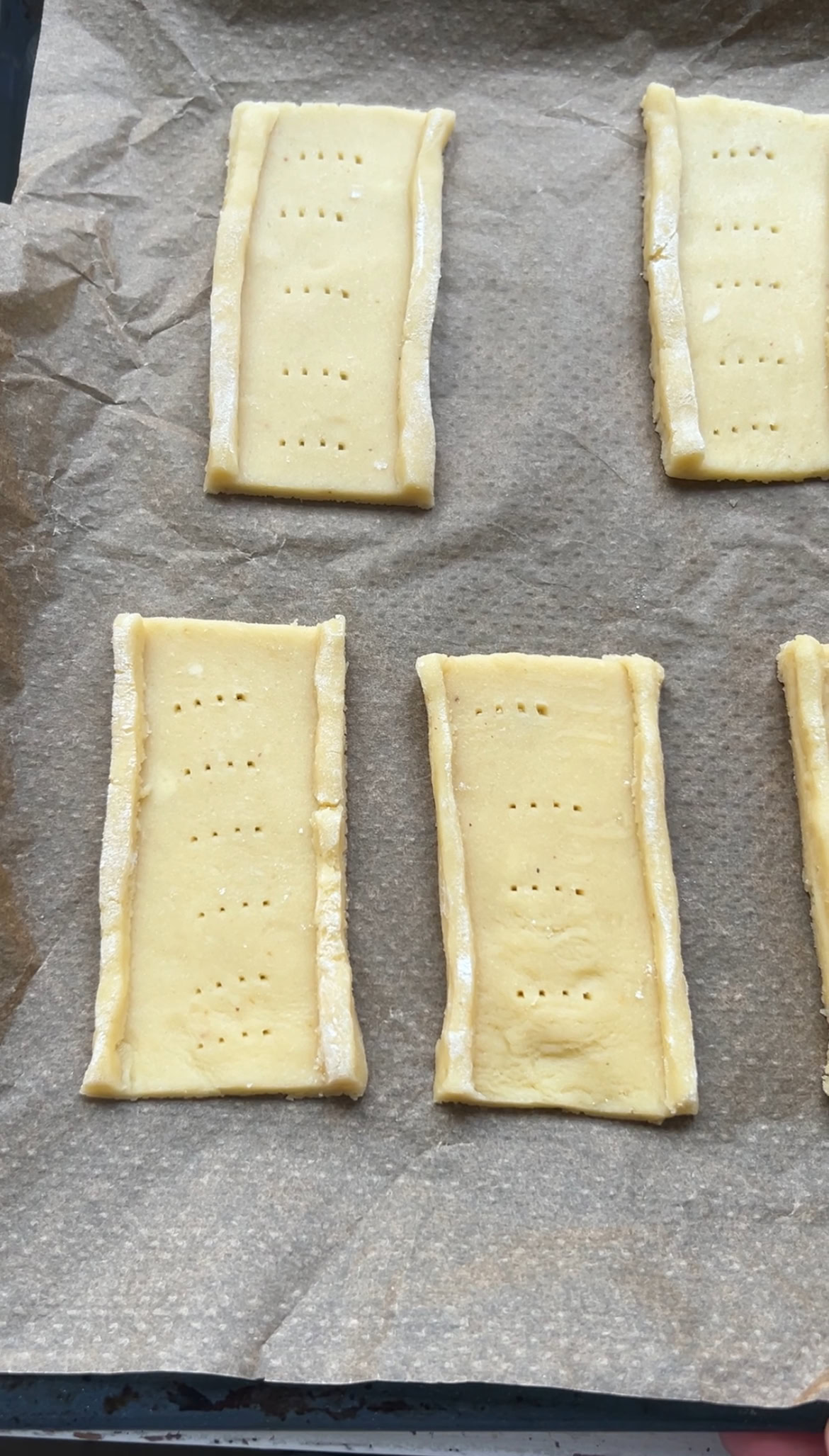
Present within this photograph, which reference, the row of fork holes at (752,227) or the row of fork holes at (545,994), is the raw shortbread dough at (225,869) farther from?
the row of fork holes at (752,227)

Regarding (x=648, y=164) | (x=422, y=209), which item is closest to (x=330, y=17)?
(x=422, y=209)

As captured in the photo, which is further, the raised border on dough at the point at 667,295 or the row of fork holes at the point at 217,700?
the raised border on dough at the point at 667,295

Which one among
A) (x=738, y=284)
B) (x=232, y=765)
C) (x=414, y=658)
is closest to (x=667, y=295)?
(x=738, y=284)

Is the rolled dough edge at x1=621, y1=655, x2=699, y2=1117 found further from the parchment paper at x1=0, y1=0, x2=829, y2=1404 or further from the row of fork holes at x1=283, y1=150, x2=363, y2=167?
the row of fork holes at x1=283, y1=150, x2=363, y2=167

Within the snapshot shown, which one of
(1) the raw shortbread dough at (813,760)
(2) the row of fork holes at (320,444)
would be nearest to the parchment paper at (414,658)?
(1) the raw shortbread dough at (813,760)

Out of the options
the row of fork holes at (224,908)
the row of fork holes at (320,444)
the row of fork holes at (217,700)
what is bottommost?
the row of fork holes at (224,908)

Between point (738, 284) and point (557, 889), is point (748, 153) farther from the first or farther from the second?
point (557, 889)

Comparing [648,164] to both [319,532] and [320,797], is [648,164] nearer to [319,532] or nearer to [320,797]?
[319,532]
